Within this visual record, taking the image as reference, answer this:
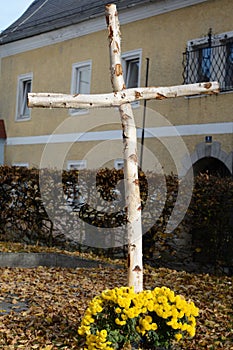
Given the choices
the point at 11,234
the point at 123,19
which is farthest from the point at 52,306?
the point at 123,19

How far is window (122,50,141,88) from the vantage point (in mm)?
17953

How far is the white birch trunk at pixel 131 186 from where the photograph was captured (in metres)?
5.48

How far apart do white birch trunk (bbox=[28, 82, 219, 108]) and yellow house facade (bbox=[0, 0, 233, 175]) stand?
9087mm

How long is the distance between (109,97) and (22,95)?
17.3 meters

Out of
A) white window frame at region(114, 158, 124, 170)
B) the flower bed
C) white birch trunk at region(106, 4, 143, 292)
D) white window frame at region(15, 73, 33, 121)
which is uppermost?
white window frame at region(15, 73, 33, 121)

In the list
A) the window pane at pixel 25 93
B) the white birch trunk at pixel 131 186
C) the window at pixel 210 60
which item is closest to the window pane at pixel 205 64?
the window at pixel 210 60

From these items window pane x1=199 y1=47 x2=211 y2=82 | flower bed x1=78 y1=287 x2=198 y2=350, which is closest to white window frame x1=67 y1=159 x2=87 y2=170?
window pane x1=199 y1=47 x2=211 y2=82

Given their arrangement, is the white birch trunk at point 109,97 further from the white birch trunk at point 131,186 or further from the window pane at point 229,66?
the window pane at point 229,66

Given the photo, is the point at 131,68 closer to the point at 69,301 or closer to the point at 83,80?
the point at 83,80

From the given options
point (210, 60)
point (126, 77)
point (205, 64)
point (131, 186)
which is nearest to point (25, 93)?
point (126, 77)

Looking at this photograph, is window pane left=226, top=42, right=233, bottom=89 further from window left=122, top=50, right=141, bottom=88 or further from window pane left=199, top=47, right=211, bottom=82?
window left=122, top=50, right=141, bottom=88

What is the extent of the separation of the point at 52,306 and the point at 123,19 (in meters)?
12.7

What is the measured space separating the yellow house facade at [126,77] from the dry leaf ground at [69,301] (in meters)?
6.28

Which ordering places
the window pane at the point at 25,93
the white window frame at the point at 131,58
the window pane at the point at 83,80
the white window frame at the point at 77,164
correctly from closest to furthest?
the white window frame at the point at 131,58
the white window frame at the point at 77,164
the window pane at the point at 83,80
the window pane at the point at 25,93
